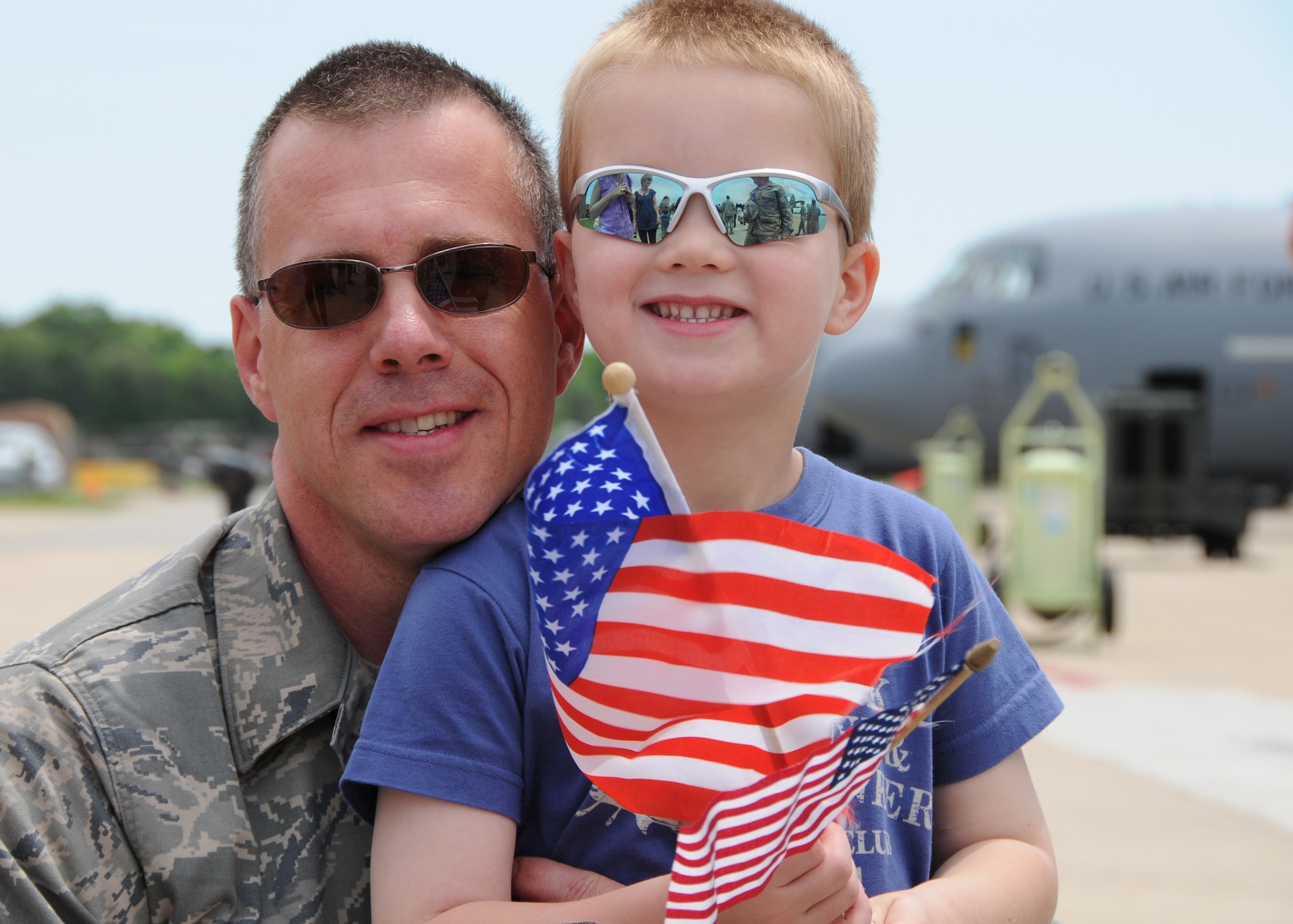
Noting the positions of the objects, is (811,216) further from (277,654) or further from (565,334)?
(277,654)

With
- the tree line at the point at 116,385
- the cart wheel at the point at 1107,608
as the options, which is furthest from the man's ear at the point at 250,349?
the tree line at the point at 116,385

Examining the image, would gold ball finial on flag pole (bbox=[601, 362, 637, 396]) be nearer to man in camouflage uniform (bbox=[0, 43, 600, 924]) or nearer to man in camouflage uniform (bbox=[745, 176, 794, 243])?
man in camouflage uniform (bbox=[745, 176, 794, 243])

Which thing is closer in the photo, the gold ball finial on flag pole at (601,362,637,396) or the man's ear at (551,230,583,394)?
the gold ball finial on flag pole at (601,362,637,396)

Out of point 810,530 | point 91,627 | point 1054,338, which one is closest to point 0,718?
point 91,627

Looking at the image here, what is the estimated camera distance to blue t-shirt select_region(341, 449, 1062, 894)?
1.55 meters

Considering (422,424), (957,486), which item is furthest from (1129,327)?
(422,424)

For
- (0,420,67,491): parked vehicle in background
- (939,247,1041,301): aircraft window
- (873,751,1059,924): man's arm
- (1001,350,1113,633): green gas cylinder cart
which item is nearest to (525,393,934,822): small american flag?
(873,751,1059,924): man's arm

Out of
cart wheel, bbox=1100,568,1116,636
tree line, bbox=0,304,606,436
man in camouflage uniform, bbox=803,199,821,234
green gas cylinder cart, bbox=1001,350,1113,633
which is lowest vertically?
tree line, bbox=0,304,606,436

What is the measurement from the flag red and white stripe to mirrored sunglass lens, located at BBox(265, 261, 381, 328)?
0.73 metres

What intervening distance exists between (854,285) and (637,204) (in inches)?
16.5

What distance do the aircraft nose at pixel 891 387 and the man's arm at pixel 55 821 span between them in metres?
14.8

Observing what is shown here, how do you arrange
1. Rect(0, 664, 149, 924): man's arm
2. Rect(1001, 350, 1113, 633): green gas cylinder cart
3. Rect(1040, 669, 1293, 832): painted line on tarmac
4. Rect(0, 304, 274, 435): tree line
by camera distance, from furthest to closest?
Rect(0, 304, 274, 435): tree line, Rect(1001, 350, 1113, 633): green gas cylinder cart, Rect(1040, 669, 1293, 832): painted line on tarmac, Rect(0, 664, 149, 924): man's arm

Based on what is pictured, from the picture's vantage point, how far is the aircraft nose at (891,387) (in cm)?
1581

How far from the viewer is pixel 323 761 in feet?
6.20
